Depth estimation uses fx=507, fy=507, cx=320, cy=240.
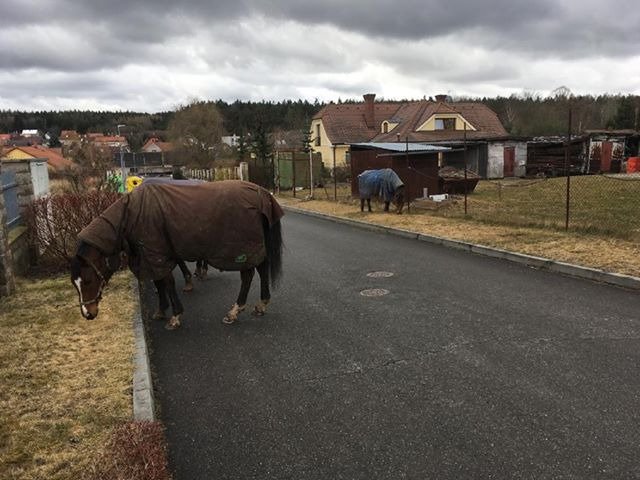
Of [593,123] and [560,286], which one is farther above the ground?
[593,123]

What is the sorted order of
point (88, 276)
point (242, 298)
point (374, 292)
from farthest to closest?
point (374, 292)
point (242, 298)
point (88, 276)

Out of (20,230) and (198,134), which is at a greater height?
(198,134)

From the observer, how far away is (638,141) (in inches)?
1537

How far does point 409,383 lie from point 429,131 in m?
38.5

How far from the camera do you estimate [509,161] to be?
37.5m

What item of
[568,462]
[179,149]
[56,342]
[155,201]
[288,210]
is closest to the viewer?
[568,462]

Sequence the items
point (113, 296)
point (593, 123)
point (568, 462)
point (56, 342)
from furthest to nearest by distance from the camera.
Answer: point (593, 123)
point (113, 296)
point (56, 342)
point (568, 462)

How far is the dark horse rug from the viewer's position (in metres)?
5.75

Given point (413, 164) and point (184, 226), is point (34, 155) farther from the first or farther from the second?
point (184, 226)

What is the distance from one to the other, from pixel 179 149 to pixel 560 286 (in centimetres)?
6322

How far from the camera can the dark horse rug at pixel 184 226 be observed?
575cm

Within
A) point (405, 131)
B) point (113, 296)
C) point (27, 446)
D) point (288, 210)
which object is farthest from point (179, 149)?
point (27, 446)

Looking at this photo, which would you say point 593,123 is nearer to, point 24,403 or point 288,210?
point 288,210

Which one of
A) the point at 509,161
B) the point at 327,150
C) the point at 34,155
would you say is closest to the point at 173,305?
the point at 509,161
